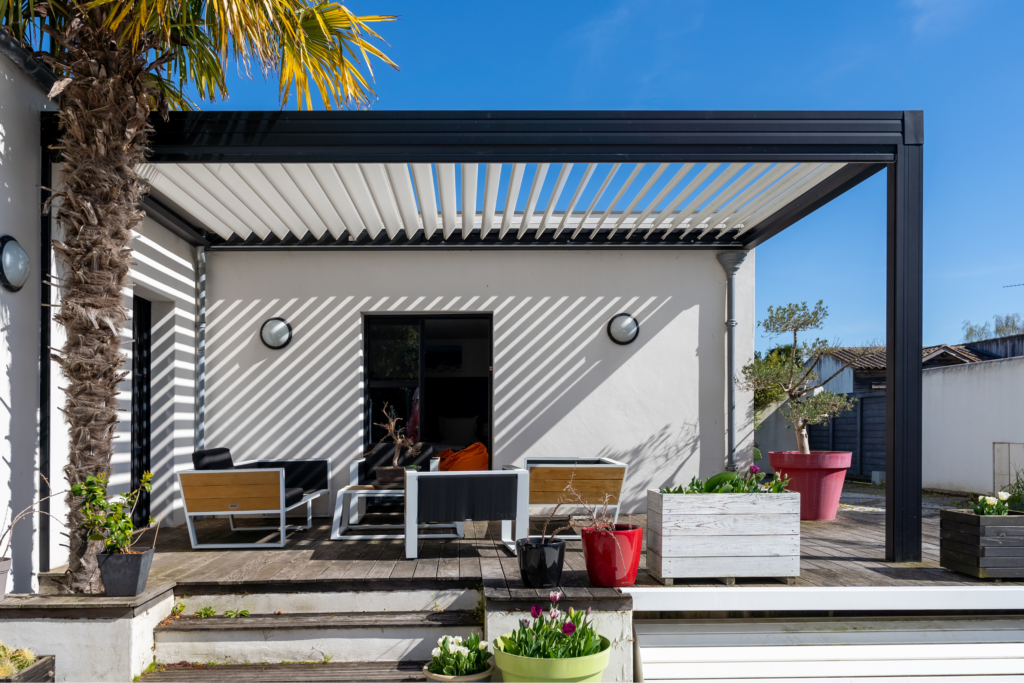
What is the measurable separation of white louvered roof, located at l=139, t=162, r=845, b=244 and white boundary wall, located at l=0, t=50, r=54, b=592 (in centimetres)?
83

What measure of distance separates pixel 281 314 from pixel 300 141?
121 inches

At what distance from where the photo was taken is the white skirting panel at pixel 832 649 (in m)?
3.60

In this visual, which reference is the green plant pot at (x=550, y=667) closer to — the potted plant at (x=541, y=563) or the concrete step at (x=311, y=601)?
the potted plant at (x=541, y=563)

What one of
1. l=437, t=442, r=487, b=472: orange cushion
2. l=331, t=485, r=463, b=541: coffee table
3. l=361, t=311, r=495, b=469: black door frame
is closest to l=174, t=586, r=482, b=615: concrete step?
l=331, t=485, r=463, b=541: coffee table

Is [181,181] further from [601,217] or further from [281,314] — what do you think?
[601,217]

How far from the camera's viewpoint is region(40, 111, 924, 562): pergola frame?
4219 mm

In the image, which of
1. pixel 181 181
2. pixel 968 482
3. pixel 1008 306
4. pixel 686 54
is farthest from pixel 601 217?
pixel 1008 306

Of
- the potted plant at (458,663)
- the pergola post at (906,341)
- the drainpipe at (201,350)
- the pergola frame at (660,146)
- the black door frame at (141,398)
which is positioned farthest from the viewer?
the drainpipe at (201,350)

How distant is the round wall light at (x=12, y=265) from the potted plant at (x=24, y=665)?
1.90 m

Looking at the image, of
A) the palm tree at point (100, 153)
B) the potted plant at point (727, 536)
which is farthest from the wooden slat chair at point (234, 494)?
the potted plant at point (727, 536)

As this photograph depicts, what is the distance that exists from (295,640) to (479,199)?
4124 mm

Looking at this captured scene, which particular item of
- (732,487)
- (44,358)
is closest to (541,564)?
(732,487)

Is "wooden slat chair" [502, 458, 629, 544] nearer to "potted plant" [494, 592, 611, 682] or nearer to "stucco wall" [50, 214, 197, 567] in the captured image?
"potted plant" [494, 592, 611, 682]

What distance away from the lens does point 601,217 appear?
6.38 meters
